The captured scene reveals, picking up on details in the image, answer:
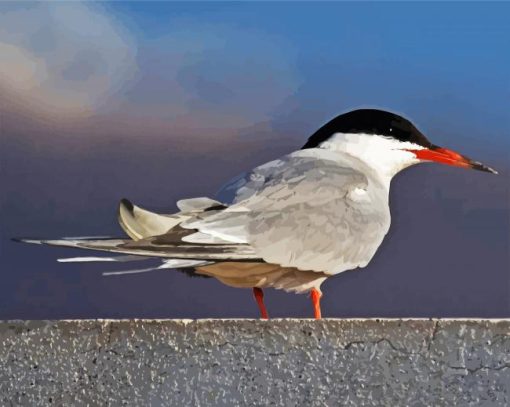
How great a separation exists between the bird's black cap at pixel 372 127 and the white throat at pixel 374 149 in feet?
0.09

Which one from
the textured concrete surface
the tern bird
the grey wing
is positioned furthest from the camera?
the grey wing

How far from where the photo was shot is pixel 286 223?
370 centimetres

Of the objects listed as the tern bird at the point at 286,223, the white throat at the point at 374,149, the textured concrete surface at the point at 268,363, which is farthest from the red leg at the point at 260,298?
the textured concrete surface at the point at 268,363

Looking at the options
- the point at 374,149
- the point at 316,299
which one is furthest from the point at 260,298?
the point at 374,149

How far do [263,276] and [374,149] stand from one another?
41.3 inches

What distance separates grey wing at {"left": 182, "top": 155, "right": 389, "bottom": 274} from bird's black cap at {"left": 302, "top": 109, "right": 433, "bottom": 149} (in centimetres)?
42

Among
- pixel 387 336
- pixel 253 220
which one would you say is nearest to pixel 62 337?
pixel 387 336

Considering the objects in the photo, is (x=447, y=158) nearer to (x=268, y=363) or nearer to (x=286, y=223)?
(x=286, y=223)

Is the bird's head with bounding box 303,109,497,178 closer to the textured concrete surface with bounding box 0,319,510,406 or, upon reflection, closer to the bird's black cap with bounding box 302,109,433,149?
the bird's black cap with bounding box 302,109,433,149

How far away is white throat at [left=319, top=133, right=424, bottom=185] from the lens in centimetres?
440

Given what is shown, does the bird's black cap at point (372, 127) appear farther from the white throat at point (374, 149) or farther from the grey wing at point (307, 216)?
the grey wing at point (307, 216)

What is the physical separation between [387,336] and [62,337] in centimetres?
82

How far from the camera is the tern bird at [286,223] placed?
3.22 metres

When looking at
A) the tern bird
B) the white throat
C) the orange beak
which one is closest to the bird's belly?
the tern bird
